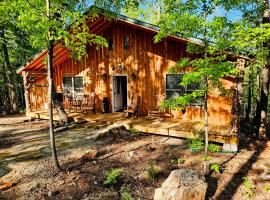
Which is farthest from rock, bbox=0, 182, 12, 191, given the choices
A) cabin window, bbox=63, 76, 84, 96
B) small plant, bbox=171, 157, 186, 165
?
cabin window, bbox=63, 76, 84, 96

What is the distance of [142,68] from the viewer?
11570 millimetres

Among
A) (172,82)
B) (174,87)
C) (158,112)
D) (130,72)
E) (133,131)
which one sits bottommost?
(133,131)

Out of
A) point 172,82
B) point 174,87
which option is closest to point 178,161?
point 174,87

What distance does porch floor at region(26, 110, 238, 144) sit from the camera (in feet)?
26.8

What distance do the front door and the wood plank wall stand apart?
1.00ft

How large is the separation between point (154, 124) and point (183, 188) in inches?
213

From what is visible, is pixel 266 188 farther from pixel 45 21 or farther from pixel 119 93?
pixel 119 93

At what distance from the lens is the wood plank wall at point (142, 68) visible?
9531 mm

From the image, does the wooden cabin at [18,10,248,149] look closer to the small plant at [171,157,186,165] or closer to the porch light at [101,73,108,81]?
the porch light at [101,73,108,81]

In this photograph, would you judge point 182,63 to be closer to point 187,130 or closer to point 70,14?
point 70,14

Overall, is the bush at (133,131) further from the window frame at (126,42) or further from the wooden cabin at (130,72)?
the window frame at (126,42)

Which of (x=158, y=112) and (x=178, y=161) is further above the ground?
(x=158, y=112)

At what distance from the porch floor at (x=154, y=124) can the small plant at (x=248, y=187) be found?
212 centimetres

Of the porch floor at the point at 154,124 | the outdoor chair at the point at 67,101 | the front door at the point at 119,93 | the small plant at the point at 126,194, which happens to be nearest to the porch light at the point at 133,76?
the front door at the point at 119,93
